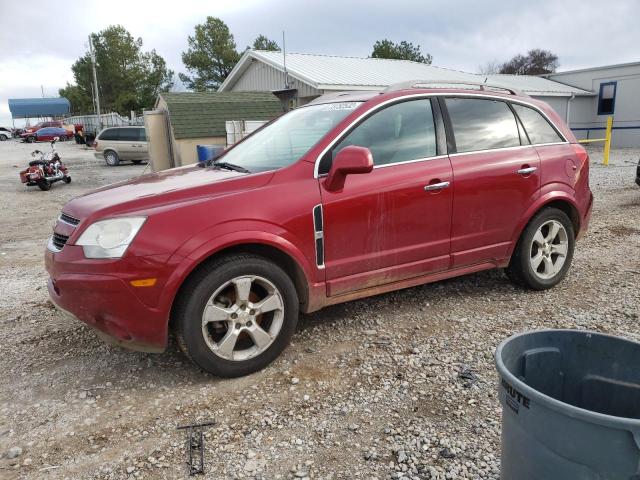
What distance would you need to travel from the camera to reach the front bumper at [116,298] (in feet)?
9.22

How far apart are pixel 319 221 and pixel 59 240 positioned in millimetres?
1686

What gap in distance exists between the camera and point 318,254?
131 inches

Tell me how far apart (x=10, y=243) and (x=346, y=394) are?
21.7 ft

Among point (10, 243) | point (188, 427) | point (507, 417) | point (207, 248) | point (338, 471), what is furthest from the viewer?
point (10, 243)

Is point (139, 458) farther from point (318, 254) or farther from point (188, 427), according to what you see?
point (318, 254)

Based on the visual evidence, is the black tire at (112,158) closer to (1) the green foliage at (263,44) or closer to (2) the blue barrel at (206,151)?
(2) the blue barrel at (206,151)

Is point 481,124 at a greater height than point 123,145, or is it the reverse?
point 481,124

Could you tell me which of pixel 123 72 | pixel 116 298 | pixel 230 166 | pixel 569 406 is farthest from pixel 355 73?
pixel 123 72

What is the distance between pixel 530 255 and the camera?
4.35 m

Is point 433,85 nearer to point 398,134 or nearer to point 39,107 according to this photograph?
point 398,134

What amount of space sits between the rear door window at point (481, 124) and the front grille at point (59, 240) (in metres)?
2.90

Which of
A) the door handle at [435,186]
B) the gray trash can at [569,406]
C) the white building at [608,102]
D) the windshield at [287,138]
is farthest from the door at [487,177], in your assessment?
the white building at [608,102]

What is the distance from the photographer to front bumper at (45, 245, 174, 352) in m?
2.81

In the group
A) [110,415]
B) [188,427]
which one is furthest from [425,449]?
[110,415]
